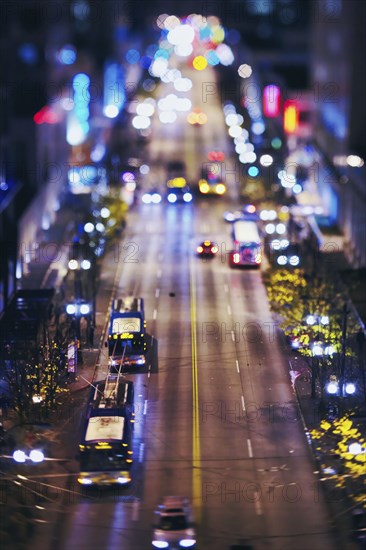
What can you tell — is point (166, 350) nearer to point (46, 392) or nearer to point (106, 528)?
point (46, 392)

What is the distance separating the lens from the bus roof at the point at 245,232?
108 metres

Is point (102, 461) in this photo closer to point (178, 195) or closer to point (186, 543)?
point (186, 543)

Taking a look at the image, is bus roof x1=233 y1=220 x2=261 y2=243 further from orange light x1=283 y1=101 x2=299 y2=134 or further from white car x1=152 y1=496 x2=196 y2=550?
orange light x1=283 y1=101 x2=299 y2=134

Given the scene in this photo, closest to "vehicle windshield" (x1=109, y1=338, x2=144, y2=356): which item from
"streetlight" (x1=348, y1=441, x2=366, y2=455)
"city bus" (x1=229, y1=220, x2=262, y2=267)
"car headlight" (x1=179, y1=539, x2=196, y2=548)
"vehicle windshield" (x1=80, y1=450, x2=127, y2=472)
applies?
"vehicle windshield" (x1=80, y1=450, x2=127, y2=472)

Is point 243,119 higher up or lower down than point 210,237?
higher up

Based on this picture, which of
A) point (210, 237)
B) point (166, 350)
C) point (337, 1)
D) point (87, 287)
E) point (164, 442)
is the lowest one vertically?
point (164, 442)

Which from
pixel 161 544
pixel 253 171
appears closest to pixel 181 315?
pixel 161 544

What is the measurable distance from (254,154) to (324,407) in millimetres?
80269

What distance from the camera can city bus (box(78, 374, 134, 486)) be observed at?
64312mm

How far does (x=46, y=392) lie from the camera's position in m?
75.1

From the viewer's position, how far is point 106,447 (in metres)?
65.6

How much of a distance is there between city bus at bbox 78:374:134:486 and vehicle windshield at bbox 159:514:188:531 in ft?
24.4

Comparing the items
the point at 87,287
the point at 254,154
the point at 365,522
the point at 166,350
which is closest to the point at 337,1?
the point at 254,154

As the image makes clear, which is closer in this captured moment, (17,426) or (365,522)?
(365,522)
